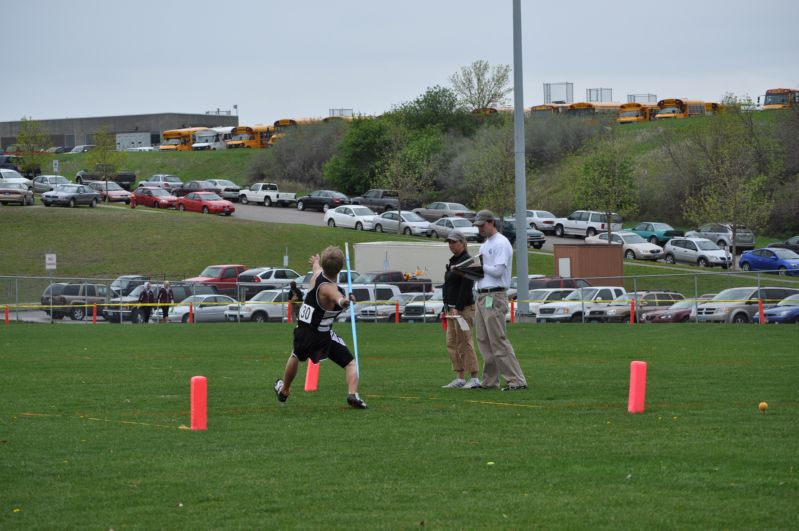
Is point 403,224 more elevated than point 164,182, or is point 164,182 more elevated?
point 164,182

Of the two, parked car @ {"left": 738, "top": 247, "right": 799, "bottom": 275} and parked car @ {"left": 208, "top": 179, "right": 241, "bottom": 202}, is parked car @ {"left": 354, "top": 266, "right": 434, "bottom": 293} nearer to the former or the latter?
parked car @ {"left": 738, "top": 247, "right": 799, "bottom": 275}

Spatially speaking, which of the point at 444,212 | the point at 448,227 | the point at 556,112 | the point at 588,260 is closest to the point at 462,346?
the point at 588,260

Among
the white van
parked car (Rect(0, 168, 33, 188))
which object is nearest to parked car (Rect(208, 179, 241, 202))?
parked car (Rect(0, 168, 33, 188))

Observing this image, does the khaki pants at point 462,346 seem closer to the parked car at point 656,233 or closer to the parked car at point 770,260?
the parked car at point 770,260

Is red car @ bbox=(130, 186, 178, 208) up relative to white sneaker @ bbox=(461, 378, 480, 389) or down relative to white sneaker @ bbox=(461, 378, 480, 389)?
up

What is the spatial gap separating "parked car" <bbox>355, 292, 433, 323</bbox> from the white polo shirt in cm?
2275

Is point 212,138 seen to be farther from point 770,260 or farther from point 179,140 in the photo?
point 770,260

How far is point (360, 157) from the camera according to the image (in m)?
84.0

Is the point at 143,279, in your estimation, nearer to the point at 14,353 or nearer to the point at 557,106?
the point at 14,353

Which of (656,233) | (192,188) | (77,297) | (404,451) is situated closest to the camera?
→ (404,451)

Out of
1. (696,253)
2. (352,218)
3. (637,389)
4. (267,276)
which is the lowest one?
(267,276)

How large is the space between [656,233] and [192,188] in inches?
1258

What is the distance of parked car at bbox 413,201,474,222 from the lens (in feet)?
225

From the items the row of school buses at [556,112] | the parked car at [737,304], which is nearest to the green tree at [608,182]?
the row of school buses at [556,112]
